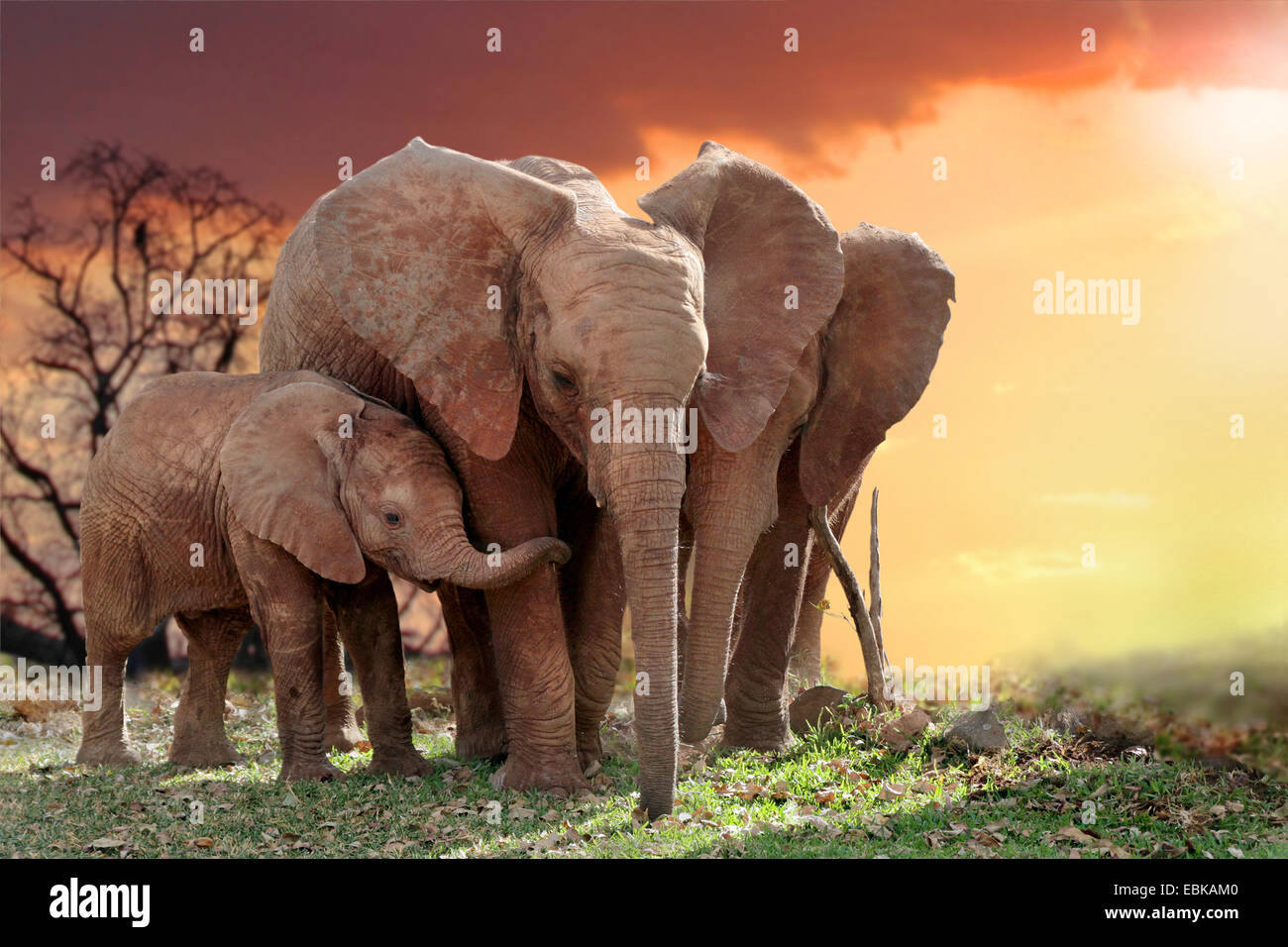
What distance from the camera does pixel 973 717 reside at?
12.0 meters

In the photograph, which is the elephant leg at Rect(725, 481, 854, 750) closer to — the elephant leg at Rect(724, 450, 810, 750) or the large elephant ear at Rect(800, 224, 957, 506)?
the elephant leg at Rect(724, 450, 810, 750)

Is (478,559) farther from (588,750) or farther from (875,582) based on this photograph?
(875,582)

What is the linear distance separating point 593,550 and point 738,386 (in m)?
1.82

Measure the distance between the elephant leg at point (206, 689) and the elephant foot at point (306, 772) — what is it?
2.14 m

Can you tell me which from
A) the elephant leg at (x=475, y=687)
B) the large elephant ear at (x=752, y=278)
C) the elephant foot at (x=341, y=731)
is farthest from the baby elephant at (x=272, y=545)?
the large elephant ear at (x=752, y=278)

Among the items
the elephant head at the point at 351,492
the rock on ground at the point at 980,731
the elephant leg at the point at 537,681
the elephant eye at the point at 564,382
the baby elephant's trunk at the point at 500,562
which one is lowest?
the rock on ground at the point at 980,731

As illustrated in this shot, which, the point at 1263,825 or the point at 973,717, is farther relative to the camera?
the point at 973,717

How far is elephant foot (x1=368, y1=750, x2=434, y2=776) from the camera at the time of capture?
38.3 ft

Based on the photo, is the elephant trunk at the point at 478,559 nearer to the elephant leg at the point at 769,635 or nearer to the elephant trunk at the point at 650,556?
the elephant trunk at the point at 650,556

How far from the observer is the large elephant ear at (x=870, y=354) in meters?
12.0

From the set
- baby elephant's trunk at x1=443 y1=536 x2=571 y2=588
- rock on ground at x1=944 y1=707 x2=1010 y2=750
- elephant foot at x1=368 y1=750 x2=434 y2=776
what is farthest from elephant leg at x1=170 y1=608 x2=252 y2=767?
rock on ground at x1=944 y1=707 x2=1010 y2=750

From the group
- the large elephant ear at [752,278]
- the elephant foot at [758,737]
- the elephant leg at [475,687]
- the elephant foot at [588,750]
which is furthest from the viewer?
the elephant foot at [758,737]
